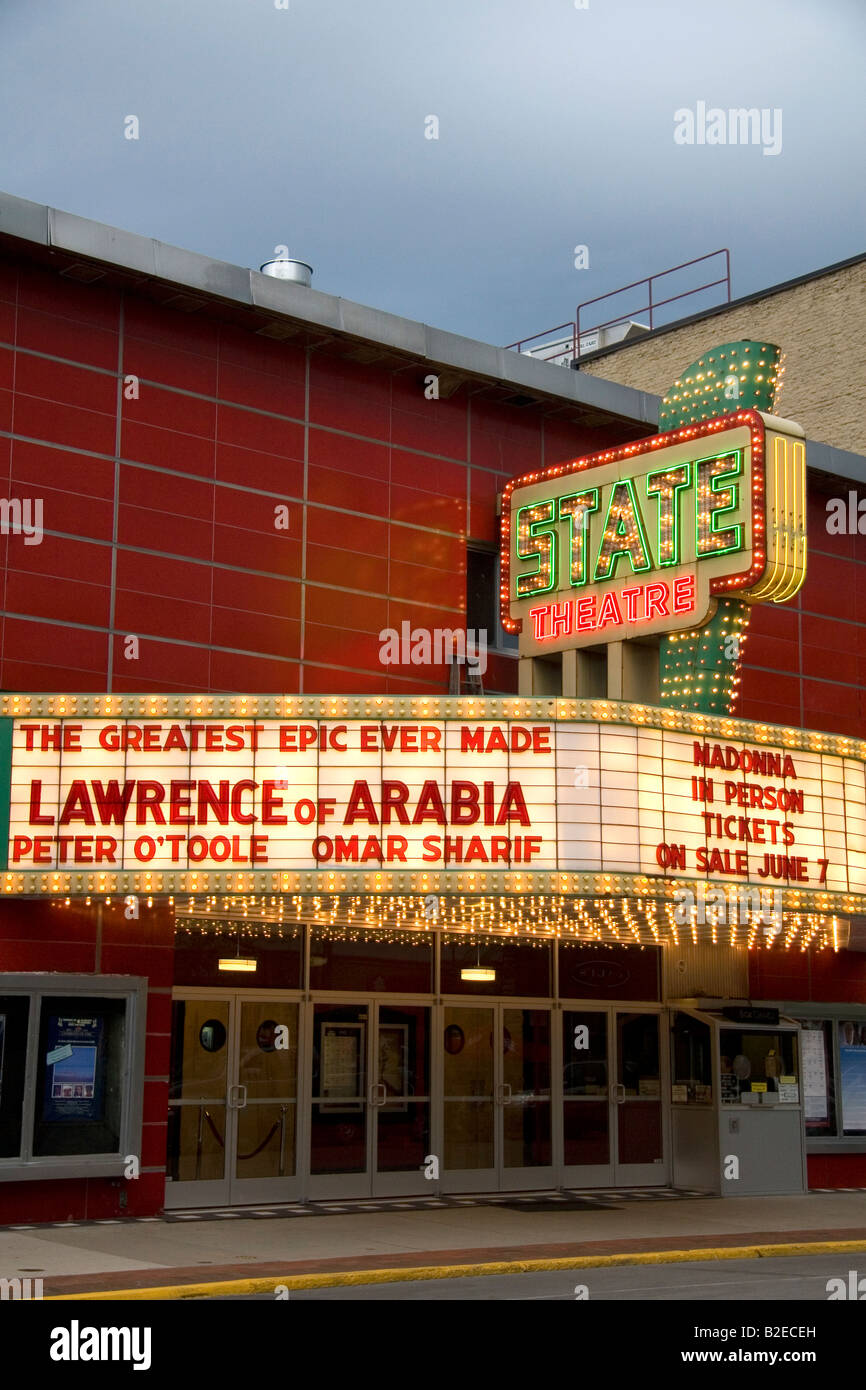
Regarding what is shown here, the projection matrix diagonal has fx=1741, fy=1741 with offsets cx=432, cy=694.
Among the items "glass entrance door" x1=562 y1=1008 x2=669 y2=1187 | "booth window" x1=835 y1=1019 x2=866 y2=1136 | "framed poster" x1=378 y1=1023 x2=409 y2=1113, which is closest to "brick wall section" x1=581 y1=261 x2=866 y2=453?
"booth window" x1=835 y1=1019 x2=866 y2=1136

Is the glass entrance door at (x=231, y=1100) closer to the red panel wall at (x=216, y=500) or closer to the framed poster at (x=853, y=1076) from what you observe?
the red panel wall at (x=216, y=500)

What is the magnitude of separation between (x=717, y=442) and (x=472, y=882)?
18.4 feet

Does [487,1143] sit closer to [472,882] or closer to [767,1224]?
[767,1224]

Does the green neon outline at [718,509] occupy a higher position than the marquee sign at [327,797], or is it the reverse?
the green neon outline at [718,509]

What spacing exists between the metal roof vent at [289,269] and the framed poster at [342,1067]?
31.1 ft

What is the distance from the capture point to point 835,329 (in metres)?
32.2

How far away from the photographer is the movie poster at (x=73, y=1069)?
17422 millimetres

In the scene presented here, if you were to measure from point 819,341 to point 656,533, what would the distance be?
15.1 meters

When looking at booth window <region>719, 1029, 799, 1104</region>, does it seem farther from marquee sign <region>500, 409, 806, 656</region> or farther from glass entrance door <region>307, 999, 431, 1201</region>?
marquee sign <region>500, 409, 806, 656</region>

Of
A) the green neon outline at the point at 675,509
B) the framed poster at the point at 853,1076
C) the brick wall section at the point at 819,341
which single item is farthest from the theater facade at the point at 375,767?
the brick wall section at the point at 819,341

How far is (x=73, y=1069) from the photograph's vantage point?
57.6ft

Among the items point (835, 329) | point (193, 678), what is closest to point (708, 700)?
point (193, 678)

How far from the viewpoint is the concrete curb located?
12844 mm

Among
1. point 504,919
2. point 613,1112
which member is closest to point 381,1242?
point 504,919
